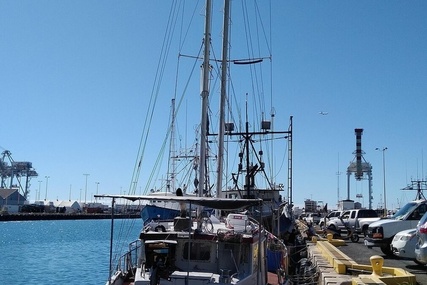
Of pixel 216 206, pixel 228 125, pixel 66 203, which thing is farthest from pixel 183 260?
pixel 66 203

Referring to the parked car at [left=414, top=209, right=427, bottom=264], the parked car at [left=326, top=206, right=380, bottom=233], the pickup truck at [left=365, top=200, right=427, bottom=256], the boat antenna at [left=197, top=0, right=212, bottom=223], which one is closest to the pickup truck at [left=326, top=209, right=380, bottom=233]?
the parked car at [left=326, top=206, right=380, bottom=233]

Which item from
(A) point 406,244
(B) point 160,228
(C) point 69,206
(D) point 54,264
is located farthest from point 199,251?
(C) point 69,206

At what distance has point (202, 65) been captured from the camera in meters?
21.0

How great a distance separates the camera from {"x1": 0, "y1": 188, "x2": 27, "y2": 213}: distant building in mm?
140188

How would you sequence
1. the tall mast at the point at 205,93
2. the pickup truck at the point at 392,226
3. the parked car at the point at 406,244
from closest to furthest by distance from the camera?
the parked car at the point at 406,244 < the tall mast at the point at 205,93 < the pickup truck at the point at 392,226

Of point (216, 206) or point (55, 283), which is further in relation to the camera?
point (55, 283)

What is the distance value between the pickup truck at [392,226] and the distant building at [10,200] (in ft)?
433

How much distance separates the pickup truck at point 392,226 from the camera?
20141 millimetres

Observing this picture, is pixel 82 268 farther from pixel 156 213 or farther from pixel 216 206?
pixel 216 206

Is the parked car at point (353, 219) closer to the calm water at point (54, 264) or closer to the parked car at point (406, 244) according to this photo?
the calm water at point (54, 264)

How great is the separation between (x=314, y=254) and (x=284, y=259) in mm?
5359

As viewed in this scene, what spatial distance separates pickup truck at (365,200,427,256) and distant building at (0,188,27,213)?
132 m

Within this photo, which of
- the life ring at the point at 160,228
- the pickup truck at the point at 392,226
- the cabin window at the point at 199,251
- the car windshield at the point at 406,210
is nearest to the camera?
the cabin window at the point at 199,251

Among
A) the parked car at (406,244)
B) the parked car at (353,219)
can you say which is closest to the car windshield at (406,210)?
the parked car at (406,244)
